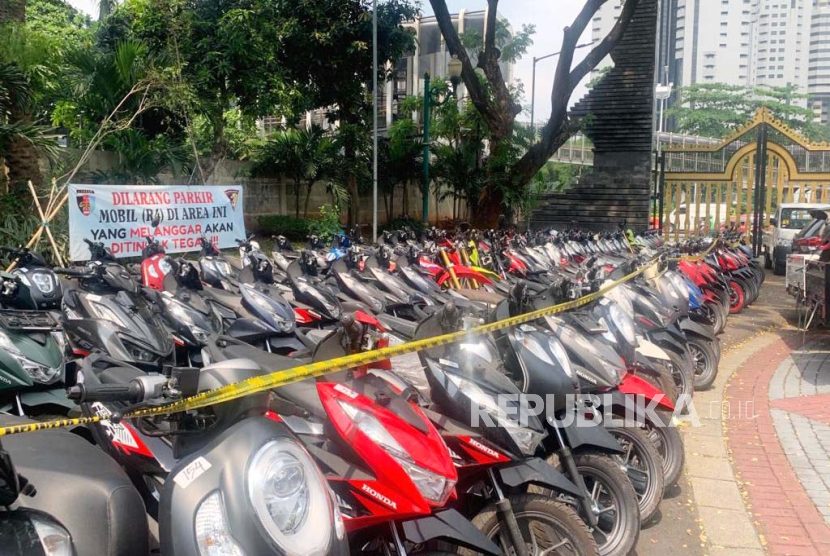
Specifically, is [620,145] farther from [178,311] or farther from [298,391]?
[298,391]

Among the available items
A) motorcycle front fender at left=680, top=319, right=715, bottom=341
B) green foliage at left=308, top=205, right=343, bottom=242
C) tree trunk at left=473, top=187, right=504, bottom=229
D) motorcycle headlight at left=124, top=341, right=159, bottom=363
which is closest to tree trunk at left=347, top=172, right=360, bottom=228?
green foliage at left=308, top=205, right=343, bottom=242

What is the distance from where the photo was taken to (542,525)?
2.86 metres

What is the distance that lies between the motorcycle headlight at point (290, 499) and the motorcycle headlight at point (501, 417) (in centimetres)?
120

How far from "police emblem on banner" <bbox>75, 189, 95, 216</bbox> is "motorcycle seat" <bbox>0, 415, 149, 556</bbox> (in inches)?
313

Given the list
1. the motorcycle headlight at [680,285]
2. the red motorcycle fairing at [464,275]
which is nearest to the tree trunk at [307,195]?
the red motorcycle fairing at [464,275]

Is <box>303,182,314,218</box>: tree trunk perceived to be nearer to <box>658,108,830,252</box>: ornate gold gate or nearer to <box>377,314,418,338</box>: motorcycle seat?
<box>658,108,830,252</box>: ornate gold gate

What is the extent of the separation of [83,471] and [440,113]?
703 inches

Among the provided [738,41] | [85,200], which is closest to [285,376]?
[85,200]

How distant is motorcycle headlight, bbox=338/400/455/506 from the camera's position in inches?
92.0

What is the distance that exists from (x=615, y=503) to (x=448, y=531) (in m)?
1.29

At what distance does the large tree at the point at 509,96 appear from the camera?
15.5 meters

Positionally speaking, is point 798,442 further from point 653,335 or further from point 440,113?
point 440,113

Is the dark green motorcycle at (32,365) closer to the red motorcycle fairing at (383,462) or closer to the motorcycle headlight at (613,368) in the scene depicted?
the red motorcycle fairing at (383,462)

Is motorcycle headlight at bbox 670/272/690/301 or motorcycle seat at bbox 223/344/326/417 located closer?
motorcycle seat at bbox 223/344/326/417
